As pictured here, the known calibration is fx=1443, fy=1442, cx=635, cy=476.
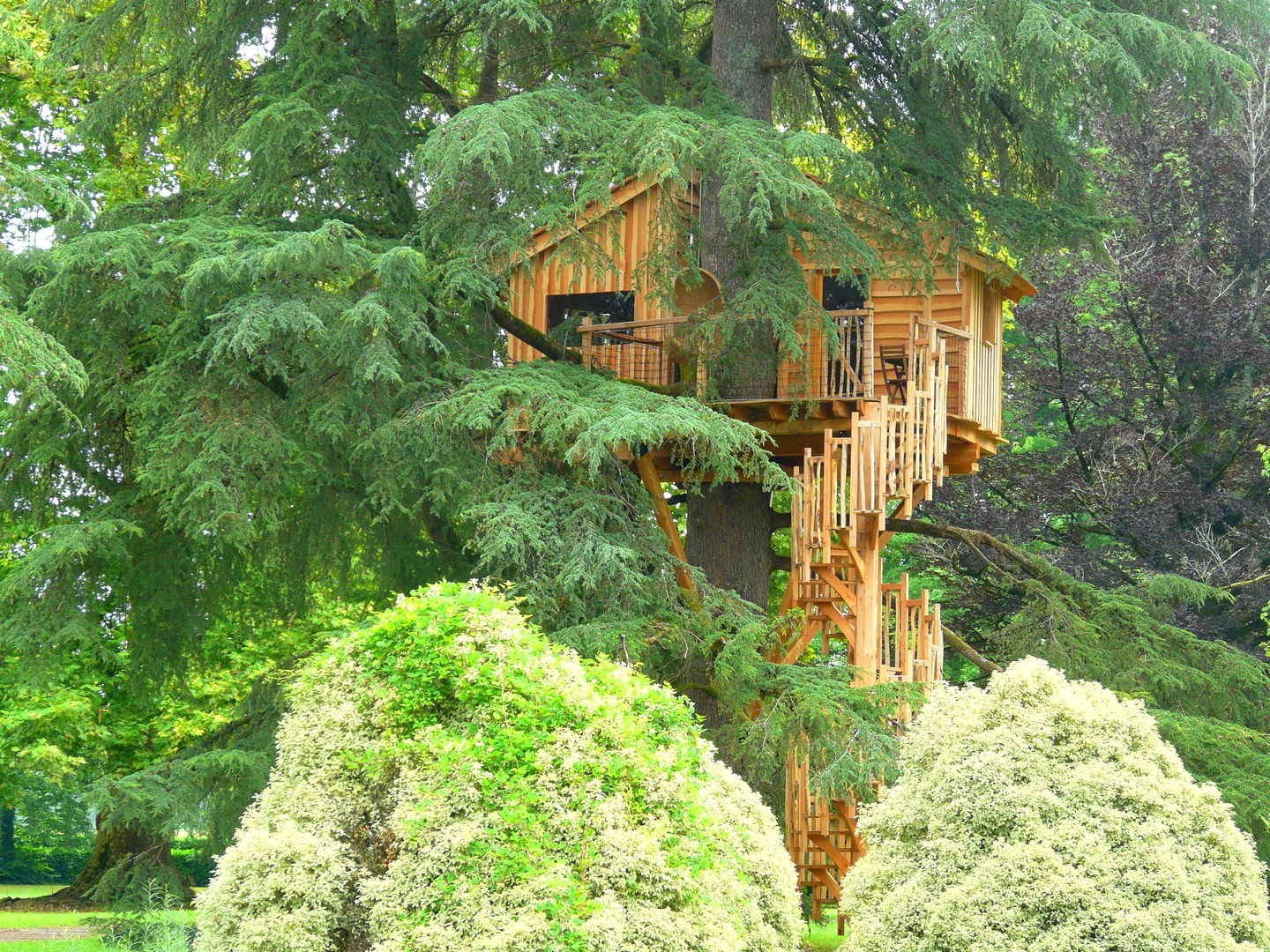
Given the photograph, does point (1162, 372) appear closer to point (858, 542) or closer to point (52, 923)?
point (858, 542)

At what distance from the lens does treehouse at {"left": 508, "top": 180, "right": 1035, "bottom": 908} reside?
488 inches

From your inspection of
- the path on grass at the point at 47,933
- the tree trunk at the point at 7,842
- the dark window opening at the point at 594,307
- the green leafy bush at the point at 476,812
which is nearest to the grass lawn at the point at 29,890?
the tree trunk at the point at 7,842

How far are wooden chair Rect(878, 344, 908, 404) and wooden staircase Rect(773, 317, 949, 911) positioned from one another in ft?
1.52

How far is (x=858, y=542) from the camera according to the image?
13.1 m

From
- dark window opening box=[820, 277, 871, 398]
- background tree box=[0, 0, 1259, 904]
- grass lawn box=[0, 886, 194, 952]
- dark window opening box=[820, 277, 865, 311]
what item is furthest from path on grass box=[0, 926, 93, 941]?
dark window opening box=[820, 277, 865, 311]

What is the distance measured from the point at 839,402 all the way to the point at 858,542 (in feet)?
4.32

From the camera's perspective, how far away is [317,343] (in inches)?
413

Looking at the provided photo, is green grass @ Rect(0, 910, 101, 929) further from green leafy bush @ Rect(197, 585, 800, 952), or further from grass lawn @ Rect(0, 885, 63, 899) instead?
green leafy bush @ Rect(197, 585, 800, 952)

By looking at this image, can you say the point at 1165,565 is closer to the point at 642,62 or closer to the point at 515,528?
the point at 642,62

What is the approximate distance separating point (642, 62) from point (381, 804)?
8.72 m

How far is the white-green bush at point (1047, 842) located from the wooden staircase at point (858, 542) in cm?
408

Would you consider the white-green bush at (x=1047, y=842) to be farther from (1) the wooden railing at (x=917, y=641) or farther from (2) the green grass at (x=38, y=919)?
(2) the green grass at (x=38, y=919)

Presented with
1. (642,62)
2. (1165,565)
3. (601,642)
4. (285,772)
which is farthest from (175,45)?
(1165,565)

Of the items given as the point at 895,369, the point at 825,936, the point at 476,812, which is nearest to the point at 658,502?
the point at 895,369
